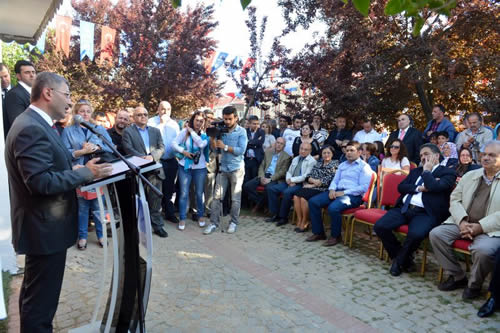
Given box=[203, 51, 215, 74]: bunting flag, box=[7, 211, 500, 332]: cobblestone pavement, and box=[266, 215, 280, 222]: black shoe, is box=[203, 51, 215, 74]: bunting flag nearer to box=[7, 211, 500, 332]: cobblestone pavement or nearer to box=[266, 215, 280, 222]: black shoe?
box=[266, 215, 280, 222]: black shoe

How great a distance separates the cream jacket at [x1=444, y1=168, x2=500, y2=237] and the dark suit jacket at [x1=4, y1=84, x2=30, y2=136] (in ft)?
16.4

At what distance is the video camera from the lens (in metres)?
5.77

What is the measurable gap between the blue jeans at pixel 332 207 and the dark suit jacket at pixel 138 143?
2393mm

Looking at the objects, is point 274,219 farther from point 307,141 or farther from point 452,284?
point 452,284

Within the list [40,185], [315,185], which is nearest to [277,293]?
[40,185]

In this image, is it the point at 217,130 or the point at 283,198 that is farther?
the point at 283,198

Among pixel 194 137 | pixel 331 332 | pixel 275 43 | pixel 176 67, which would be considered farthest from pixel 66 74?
pixel 331 332

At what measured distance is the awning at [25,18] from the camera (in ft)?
12.5

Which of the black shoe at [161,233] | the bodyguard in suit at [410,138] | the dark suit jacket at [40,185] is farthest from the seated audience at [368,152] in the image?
the dark suit jacket at [40,185]

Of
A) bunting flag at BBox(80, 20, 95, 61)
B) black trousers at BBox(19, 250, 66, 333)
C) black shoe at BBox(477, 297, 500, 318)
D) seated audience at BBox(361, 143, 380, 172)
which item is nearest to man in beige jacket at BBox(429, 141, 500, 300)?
black shoe at BBox(477, 297, 500, 318)

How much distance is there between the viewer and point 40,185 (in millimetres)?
2062

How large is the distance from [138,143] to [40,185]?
341cm

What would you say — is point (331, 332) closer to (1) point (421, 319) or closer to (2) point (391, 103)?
(1) point (421, 319)

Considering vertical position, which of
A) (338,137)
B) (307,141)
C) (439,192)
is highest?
(338,137)
